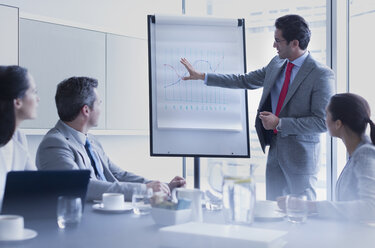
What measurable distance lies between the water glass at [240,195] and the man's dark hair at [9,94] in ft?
3.33

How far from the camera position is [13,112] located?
1961 mm

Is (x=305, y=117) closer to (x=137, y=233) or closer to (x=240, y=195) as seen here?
(x=240, y=195)

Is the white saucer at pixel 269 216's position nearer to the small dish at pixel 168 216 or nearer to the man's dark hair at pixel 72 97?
the small dish at pixel 168 216

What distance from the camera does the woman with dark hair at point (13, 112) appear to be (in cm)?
192

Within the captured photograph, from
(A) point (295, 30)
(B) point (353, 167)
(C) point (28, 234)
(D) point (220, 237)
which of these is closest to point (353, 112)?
(B) point (353, 167)

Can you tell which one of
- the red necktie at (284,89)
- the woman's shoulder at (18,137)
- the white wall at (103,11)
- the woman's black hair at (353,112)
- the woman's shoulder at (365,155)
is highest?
the white wall at (103,11)

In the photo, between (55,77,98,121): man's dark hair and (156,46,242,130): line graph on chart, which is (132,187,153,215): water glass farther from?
(156,46,242,130): line graph on chart

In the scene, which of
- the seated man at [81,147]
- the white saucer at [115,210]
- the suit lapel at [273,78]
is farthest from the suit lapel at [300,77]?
the white saucer at [115,210]

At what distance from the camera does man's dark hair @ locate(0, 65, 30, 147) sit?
1.92 metres

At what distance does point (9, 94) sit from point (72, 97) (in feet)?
1.60

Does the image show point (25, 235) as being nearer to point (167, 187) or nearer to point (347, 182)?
point (167, 187)

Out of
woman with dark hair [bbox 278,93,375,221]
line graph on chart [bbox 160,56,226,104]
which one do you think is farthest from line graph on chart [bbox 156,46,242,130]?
woman with dark hair [bbox 278,93,375,221]

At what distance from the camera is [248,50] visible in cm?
406

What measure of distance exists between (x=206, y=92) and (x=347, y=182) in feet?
5.07
